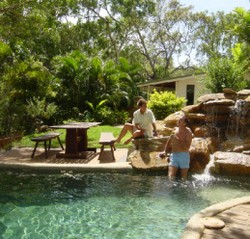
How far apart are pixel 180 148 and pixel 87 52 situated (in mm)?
27702

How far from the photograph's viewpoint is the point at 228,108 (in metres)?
12.1

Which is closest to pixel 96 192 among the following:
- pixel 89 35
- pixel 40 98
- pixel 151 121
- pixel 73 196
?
pixel 73 196

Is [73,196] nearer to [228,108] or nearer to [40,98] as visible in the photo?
[228,108]

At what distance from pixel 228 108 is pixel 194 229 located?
28.6 feet

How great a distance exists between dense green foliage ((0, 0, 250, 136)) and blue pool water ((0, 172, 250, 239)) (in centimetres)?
684

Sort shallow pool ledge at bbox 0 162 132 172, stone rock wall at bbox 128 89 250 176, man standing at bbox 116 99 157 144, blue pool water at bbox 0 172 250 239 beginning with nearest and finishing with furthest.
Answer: blue pool water at bbox 0 172 250 239 < shallow pool ledge at bbox 0 162 132 172 < man standing at bbox 116 99 157 144 < stone rock wall at bbox 128 89 250 176

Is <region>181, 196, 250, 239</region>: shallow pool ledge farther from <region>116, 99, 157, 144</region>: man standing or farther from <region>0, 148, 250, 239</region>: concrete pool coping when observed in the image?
<region>116, 99, 157, 144</region>: man standing

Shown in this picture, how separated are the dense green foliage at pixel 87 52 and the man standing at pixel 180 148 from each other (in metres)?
7.20

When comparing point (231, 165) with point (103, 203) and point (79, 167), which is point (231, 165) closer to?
point (103, 203)

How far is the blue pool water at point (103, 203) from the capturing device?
5.00m

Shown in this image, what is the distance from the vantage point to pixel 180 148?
291 inches

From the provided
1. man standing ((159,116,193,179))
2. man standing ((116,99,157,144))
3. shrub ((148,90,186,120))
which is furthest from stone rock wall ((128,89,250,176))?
shrub ((148,90,186,120))

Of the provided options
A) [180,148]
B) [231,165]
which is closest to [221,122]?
[231,165]

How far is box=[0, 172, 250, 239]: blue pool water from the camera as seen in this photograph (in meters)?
5.00
